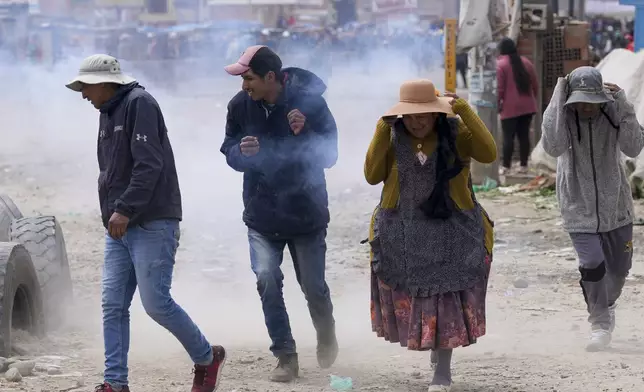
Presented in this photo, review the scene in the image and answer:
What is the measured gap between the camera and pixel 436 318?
18.3 feet

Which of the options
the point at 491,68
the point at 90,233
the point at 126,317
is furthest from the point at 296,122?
the point at 491,68

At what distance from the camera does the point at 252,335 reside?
24.6ft

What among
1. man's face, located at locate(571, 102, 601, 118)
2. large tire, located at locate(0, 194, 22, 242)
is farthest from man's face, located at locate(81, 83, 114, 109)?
large tire, located at locate(0, 194, 22, 242)

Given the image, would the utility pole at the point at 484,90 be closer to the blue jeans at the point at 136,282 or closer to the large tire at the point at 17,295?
the large tire at the point at 17,295

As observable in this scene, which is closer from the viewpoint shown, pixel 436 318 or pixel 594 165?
pixel 436 318

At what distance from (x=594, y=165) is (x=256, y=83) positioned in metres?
1.81

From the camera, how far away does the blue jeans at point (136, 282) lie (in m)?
5.43

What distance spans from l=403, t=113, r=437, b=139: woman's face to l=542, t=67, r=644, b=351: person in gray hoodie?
114 cm

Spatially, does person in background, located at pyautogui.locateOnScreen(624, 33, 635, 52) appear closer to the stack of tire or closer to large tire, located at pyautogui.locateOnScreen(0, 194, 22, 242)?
large tire, located at pyautogui.locateOnScreen(0, 194, 22, 242)

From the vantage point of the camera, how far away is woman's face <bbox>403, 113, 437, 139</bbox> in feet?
18.0

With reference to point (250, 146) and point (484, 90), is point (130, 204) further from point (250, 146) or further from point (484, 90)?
point (484, 90)

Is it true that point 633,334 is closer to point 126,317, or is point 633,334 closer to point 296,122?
point 296,122

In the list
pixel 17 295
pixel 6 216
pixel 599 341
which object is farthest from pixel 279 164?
pixel 6 216

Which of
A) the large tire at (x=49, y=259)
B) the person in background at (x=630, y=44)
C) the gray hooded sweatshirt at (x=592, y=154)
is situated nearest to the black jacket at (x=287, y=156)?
the gray hooded sweatshirt at (x=592, y=154)
